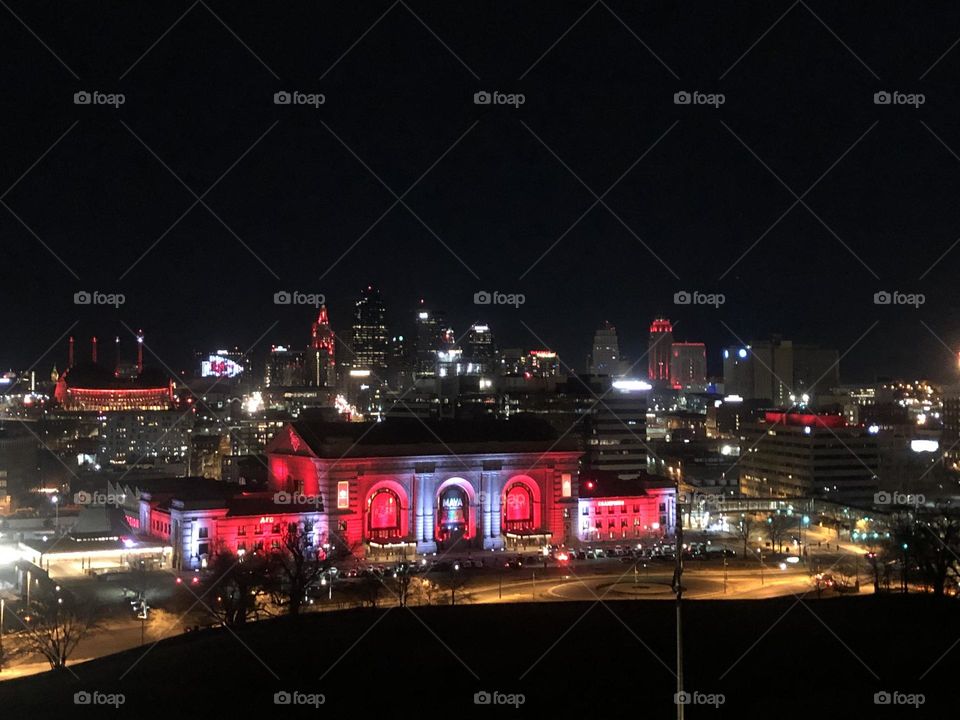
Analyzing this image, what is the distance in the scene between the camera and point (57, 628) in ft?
82.7

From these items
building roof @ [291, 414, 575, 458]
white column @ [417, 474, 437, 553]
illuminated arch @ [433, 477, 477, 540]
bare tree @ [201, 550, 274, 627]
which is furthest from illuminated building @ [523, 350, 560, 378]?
bare tree @ [201, 550, 274, 627]

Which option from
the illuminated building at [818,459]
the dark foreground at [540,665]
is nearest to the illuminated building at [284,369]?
the illuminated building at [818,459]

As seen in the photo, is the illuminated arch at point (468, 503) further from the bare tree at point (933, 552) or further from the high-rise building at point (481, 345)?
the high-rise building at point (481, 345)

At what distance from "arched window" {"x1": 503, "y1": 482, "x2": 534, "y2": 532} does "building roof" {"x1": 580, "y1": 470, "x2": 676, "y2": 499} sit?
7.96 feet

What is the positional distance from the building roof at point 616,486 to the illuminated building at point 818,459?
17730 millimetres

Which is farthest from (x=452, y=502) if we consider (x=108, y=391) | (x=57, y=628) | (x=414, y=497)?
(x=108, y=391)

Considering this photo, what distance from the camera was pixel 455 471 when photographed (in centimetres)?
4541

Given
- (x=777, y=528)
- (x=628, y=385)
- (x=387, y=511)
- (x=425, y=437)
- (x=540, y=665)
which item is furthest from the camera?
(x=628, y=385)

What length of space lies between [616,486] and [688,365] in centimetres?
14288

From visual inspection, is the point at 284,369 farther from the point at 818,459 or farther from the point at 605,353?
the point at 818,459

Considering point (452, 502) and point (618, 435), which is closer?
point (452, 502)

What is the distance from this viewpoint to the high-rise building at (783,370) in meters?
139

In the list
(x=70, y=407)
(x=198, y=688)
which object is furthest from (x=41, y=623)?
(x=70, y=407)

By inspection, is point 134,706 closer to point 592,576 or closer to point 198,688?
point 198,688
